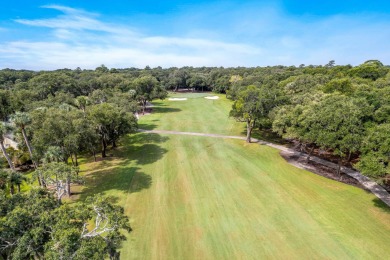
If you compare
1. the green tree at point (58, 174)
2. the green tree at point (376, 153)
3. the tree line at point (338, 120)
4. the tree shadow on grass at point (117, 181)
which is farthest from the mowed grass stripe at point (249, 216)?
the green tree at point (58, 174)

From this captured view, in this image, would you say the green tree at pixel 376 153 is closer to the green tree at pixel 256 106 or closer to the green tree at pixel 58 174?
the green tree at pixel 256 106

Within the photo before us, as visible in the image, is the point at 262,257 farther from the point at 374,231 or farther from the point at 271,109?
the point at 271,109

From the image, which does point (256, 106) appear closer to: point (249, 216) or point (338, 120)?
point (338, 120)

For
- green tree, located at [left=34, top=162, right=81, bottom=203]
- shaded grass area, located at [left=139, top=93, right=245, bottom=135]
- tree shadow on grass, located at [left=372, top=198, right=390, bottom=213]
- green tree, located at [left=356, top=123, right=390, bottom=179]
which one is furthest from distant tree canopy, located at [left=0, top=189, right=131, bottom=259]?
shaded grass area, located at [left=139, top=93, right=245, bottom=135]

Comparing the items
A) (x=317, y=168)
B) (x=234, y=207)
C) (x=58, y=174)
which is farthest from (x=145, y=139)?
(x=317, y=168)

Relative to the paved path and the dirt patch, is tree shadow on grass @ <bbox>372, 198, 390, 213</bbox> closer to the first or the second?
the paved path

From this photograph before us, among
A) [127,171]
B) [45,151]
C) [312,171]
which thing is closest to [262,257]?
[312,171]

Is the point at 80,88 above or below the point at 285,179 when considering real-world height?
above
